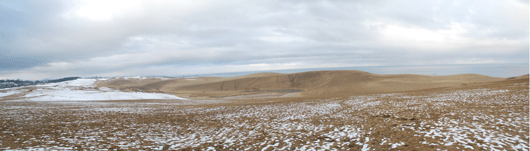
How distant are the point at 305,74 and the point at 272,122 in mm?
94011

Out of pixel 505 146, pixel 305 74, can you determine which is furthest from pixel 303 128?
pixel 305 74

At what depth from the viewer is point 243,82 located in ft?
370

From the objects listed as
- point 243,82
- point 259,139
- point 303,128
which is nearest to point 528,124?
point 303,128

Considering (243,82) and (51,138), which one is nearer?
(51,138)

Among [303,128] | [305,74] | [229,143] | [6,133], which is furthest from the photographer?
[305,74]

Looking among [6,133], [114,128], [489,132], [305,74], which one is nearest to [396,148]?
[489,132]

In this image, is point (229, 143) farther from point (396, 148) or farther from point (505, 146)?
point (505, 146)

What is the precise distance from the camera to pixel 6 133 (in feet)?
34.6

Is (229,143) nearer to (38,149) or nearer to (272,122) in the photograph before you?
(272,122)

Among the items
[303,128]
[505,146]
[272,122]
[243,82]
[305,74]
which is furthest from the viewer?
[243,82]

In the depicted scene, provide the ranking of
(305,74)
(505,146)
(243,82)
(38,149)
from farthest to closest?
1. (243,82)
2. (305,74)
3. (38,149)
4. (505,146)

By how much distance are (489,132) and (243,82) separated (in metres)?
106

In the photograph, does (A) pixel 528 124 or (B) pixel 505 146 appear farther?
(A) pixel 528 124

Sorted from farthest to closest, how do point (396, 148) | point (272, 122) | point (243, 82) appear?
1. point (243, 82)
2. point (272, 122)
3. point (396, 148)
